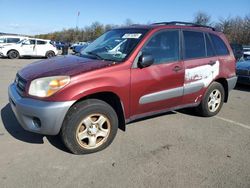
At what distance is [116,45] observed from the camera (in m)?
4.66

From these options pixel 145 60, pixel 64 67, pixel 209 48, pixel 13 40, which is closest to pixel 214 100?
pixel 209 48

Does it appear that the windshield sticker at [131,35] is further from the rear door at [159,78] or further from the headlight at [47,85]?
the headlight at [47,85]

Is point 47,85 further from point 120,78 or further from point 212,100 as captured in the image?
point 212,100

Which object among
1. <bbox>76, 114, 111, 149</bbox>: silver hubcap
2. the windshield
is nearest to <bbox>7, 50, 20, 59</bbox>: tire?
the windshield

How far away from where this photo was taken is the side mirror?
4207 mm

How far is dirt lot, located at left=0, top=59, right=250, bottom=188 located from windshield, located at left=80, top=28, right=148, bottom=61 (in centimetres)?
132

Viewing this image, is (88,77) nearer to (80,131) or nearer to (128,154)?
(80,131)

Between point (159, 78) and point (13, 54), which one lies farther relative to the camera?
point (13, 54)

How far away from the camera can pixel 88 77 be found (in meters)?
3.79

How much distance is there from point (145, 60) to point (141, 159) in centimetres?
140

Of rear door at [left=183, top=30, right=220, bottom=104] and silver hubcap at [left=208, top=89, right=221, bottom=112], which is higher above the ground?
rear door at [left=183, top=30, right=220, bottom=104]

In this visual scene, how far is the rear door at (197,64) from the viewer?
16.5 ft

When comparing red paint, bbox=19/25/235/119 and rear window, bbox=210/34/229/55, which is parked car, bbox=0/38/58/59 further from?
rear window, bbox=210/34/229/55

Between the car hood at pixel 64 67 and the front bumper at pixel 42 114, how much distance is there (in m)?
0.38
